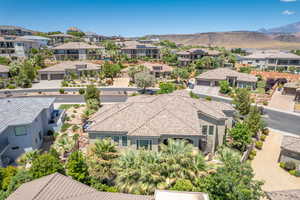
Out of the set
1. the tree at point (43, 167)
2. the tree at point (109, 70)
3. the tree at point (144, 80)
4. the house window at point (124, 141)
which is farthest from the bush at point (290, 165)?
the tree at point (109, 70)

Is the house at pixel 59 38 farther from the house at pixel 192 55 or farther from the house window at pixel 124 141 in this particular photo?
the house window at pixel 124 141

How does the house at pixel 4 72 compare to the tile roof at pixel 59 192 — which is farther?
the house at pixel 4 72

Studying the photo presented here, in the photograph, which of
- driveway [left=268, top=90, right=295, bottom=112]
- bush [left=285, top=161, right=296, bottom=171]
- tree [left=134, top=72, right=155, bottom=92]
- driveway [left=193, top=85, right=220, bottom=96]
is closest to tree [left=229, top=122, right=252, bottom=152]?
bush [left=285, top=161, right=296, bottom=171]

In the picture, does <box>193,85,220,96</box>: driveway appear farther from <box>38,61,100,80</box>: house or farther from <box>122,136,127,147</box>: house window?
<box>122,136,127,147</box>: house window

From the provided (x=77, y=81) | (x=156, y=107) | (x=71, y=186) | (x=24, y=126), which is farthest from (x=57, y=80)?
(x=71, y=186)

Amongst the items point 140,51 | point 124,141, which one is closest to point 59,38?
point 140,51

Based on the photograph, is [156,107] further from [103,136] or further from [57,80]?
[57,80]

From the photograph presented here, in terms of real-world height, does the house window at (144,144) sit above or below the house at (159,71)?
below
